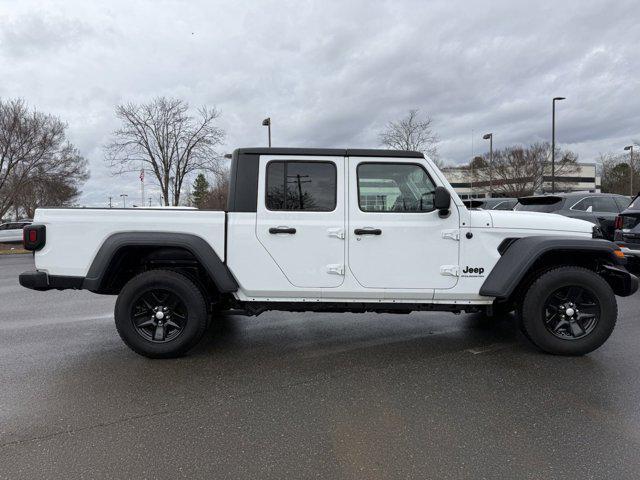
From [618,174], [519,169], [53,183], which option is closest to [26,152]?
[53,183]

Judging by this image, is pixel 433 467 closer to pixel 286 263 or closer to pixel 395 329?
pixel 286 263

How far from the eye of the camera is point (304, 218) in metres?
4.05

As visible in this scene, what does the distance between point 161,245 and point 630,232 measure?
7.98 meters

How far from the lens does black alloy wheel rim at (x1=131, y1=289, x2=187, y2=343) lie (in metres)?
4.11

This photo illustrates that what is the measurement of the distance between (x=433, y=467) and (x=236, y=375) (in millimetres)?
1892

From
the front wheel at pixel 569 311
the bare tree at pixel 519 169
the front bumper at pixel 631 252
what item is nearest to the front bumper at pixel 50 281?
the front wheel at pixel 569 311

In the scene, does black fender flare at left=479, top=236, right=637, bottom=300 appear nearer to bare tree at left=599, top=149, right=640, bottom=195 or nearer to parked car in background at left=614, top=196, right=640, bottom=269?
parked car in background at left=614, top=196, right=640, bottom=269

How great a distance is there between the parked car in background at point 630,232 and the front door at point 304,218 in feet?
21.1

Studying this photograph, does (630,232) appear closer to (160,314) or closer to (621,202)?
(621,202)

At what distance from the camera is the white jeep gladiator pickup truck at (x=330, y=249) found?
13.2 feet

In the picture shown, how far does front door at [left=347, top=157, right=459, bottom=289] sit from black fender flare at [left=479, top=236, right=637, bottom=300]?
361mm

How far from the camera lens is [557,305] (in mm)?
4141

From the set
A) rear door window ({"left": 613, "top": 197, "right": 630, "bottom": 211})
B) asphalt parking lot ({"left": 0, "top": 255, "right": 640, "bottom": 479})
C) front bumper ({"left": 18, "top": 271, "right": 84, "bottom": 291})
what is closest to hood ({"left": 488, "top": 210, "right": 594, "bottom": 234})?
asphalt parking lot ({"left": 0, "top": 255, "right": 640, "bottom": 479})

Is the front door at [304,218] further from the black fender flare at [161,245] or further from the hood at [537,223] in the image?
the hood at [537,223]
